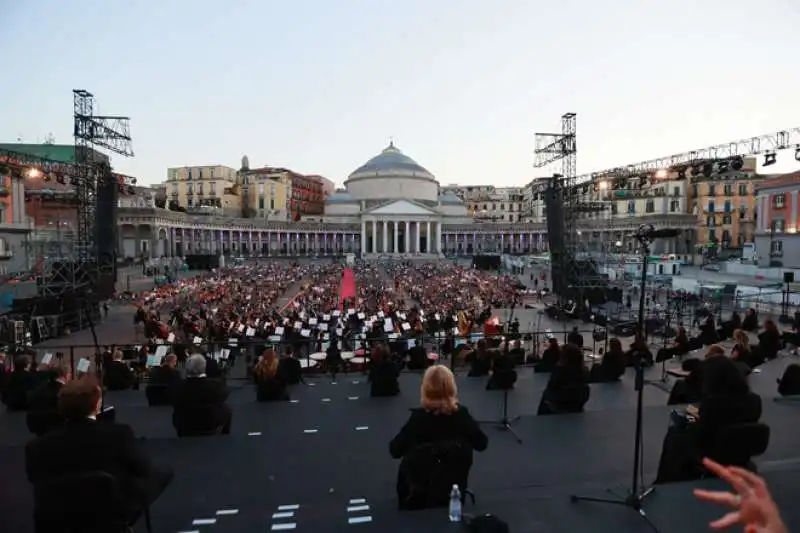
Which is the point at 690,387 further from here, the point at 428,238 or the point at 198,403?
the point at 428,238

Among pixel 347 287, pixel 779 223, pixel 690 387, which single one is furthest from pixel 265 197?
pixel 690 387

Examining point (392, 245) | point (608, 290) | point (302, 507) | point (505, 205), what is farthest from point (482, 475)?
point (505, 205)

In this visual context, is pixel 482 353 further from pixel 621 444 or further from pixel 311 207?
pixel 311 207

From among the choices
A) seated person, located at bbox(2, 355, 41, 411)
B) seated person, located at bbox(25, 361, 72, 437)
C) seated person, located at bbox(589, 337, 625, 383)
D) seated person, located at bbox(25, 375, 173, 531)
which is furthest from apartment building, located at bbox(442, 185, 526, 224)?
seated person, located at bbox(25, 375, 173, 531)

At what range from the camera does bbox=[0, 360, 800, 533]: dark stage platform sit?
3801 mm

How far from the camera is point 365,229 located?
96250 mm

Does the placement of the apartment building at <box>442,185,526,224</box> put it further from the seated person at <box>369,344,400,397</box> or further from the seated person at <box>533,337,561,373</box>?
the seated person at <box>369,344,400,397</box>

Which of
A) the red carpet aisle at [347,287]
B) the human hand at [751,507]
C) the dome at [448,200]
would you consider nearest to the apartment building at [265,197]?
the dome at [448,200]

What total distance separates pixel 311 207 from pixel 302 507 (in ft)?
413

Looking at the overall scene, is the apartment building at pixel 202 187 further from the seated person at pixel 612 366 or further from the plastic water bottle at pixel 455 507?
the plastic water bottle at pixel 455 507

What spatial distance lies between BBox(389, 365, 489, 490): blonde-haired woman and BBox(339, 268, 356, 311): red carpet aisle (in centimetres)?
2209

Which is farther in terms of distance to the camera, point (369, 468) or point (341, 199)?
point (341, 199)

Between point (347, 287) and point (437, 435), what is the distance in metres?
35.9

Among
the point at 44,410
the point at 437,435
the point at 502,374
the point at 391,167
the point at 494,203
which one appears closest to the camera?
the point at 437,435
